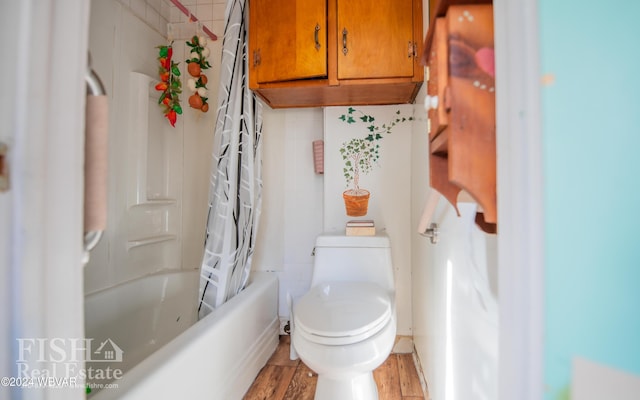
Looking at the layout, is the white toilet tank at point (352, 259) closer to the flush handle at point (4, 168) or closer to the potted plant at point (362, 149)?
the potted plant at point (362, 149)

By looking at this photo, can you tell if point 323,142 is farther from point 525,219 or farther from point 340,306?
point 525,219

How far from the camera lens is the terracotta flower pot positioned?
75.1 inches

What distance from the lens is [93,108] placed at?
490 millimetres

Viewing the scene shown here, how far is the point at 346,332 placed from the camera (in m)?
1.12

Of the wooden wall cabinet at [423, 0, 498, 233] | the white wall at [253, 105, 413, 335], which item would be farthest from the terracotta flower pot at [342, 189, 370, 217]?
the wooden wall cabinet at [423, 0, 498, 233]

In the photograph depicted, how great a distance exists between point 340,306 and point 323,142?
1.11 m

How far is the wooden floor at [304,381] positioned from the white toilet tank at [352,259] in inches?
19.5

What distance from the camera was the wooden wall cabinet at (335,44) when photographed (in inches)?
64.5

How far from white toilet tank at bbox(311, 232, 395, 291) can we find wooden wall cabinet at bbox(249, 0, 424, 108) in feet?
2.88

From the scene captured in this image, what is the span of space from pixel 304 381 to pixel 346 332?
696mm

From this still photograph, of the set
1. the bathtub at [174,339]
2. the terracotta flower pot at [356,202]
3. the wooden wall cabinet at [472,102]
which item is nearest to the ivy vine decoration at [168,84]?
the bathtub at [174,339]

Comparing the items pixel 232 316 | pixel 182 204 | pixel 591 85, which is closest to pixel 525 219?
pixel 591 85

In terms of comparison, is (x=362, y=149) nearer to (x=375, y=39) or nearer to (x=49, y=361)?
(x=375, y=39)

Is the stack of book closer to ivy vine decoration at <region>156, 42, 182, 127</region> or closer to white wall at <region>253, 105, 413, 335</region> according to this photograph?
white wall at <region>253, 105, 413, 335</region>
